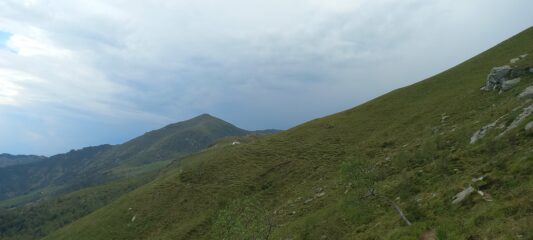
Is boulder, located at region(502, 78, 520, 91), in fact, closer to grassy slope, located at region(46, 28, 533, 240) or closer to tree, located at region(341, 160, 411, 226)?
grassy slope, located at region(46, 28, 533, 240)

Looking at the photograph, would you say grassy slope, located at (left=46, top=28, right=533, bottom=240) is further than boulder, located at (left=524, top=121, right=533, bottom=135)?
No

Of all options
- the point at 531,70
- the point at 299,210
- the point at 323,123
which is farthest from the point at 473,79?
the point at 299,210

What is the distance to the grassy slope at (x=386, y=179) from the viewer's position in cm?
2328

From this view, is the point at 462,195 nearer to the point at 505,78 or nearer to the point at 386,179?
the point at 386,179

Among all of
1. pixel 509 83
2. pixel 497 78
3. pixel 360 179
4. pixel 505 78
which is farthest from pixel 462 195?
pixel 497 78

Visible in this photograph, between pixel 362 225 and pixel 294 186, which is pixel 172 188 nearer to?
pixel 294 186

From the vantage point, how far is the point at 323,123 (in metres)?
94.0

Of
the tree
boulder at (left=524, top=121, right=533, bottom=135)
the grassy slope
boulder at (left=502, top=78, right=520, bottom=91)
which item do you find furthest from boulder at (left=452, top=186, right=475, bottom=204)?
boulder at (left=502, top=78, right=520, bottom=91)

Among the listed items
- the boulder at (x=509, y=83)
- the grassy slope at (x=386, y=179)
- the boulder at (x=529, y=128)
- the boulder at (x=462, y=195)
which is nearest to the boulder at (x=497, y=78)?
the grassy slope at (x=386, y=179)

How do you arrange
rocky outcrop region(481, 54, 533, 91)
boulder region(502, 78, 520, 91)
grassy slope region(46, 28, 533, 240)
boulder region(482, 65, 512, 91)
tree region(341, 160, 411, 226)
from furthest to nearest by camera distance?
boulder region(482, 65, 512, 91)
rocky outcrop region(481, 54, 533, 91)
boulder region(502, 78, 520, 91)
tree region(341, 160, 411, 226)
grassy slope region(46, 28, 533, 240)

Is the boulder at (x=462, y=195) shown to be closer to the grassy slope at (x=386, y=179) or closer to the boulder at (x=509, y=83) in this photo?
the grassy slope at (x=386, y=179)

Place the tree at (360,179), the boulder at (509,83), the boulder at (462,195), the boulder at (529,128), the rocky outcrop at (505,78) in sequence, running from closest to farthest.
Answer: the boulder at (462,195)
the boulder at (529,128)
the tree at (360,179)
the boulder at (509,83)
the rocky outcrop at (505,78)

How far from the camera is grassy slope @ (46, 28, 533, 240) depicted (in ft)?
76.4

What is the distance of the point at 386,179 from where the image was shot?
39.8 metres
